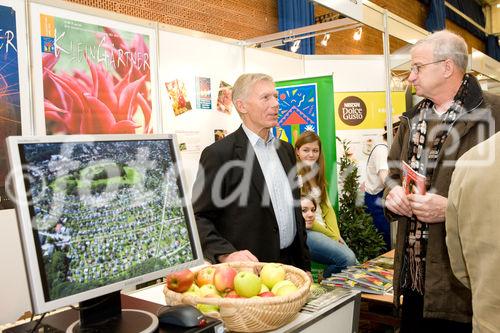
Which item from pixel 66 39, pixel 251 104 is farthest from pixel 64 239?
pixel 66 39

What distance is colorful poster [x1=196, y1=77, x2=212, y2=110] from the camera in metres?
3.84

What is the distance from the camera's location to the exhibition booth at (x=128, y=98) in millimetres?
1226

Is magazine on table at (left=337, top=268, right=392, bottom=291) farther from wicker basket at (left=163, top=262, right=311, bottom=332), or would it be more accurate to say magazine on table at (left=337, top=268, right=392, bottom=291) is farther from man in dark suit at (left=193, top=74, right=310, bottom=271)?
wicker basket at (left=163, top=262, right=311, bottom=332)

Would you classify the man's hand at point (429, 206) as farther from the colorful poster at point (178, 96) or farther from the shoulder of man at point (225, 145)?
the colorful poster at point (178, 96)

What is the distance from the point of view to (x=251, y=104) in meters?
2.37

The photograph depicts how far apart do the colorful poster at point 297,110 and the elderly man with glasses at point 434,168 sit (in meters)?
2.05

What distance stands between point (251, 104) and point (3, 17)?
1.52 m

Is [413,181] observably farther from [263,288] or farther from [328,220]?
[328,220]

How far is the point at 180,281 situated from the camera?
1363mm

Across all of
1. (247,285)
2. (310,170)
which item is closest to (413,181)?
(247,285)

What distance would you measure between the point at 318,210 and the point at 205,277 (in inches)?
103

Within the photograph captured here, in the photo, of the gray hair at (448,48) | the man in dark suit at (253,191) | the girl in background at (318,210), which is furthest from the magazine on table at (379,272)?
the gray hair at (448,48)

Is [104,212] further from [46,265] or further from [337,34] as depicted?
[337,34]

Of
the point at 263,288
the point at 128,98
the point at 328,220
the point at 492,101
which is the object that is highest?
the point at 128,98
